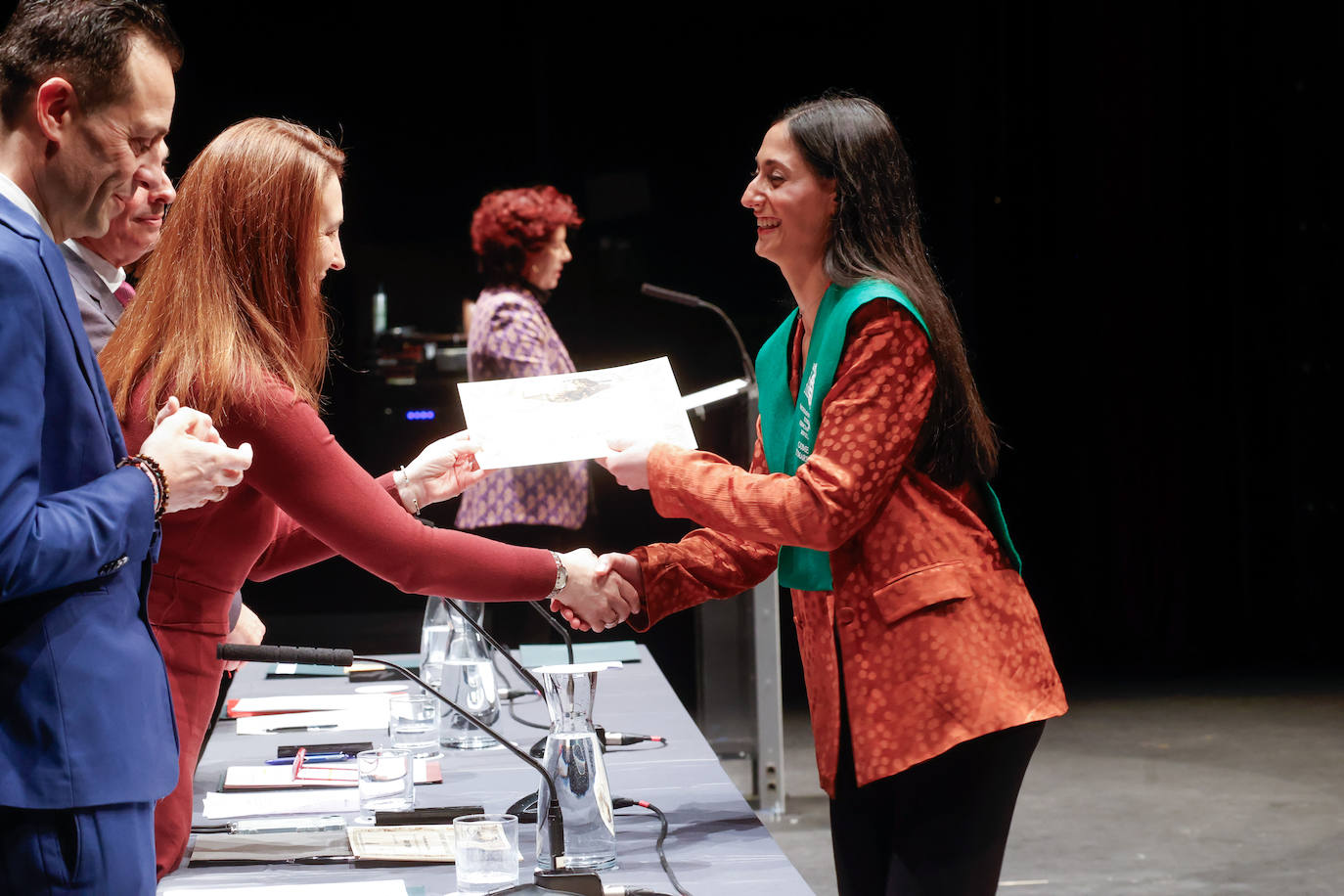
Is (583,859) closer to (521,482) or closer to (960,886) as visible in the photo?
(960,886)

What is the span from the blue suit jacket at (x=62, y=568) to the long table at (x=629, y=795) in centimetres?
45

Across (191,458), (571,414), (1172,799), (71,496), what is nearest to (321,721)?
(571,414)

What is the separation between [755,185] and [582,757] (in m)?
0.71

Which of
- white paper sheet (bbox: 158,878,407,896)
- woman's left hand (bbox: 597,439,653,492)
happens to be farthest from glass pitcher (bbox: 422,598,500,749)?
white paper sheet (bbox: 158,878,407,896)

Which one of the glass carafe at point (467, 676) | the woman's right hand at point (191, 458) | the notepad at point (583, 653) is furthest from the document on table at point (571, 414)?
the notepad at point (583, 653)

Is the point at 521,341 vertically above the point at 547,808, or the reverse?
the point at 521,341

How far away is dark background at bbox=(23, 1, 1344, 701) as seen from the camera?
5773mm

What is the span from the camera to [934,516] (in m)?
1.51

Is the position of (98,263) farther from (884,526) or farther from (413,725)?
(884,526)

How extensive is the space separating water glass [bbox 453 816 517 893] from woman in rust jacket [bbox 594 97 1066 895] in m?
0.40

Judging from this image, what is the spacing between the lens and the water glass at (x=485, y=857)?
133cm

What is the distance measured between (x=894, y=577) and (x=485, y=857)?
526mm

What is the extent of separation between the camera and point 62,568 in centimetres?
96

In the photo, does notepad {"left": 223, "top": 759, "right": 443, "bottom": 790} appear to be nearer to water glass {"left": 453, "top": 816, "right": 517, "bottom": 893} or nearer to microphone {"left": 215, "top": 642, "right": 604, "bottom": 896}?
microphone {"left": 215, "top": 642, "right": 604, "bottom": 896}
